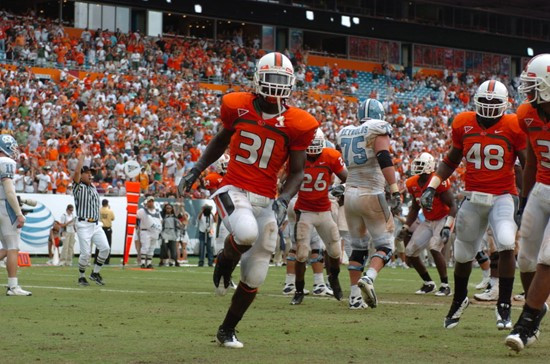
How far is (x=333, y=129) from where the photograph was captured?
124 ft

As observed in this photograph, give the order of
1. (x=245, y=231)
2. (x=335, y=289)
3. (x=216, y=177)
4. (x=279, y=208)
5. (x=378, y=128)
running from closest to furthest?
(x=245, y=231) → (x=279, y=208) → (x=378, y=128) → (x=335, y=289) → (x=216, y=177)

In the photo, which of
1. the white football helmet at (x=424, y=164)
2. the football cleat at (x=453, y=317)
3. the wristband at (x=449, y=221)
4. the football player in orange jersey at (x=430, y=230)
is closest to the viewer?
the football cleat at (x=453, y=317)

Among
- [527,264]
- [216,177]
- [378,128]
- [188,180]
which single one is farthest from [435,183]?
[216,177]

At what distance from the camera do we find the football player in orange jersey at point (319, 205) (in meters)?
13.1

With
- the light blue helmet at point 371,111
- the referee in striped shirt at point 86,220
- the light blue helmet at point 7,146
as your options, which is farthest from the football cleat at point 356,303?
the referee in striped shirt at point 86,220

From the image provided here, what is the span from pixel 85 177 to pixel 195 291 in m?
2.63

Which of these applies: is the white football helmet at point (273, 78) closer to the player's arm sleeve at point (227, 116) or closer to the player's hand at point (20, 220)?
the player's arm sleeve at point (227, 116)

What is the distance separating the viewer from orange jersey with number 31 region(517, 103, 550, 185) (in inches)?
311

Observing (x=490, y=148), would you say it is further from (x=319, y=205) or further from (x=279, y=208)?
(x=319, y=205)

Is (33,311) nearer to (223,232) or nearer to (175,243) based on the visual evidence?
(223,232)

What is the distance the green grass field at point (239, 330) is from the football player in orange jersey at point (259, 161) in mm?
597

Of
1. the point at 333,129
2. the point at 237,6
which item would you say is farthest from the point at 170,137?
the point at 237,6

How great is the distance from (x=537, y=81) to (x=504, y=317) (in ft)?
8.01

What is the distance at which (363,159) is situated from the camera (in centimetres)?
1176
